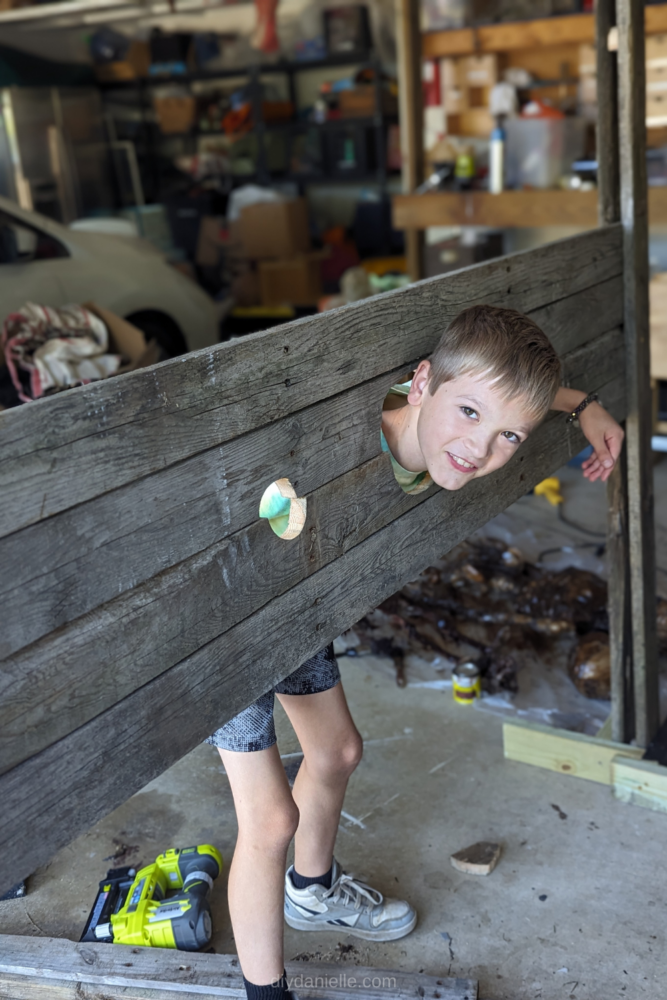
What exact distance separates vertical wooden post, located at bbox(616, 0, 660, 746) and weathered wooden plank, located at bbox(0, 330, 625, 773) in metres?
1.08

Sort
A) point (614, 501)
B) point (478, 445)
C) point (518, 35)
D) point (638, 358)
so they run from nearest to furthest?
point (478, 445) → point (638, 358) → point (614, 501) → point (518, 35)

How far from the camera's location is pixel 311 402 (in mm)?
1341

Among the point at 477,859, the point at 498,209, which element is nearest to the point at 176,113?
the point at 498,209

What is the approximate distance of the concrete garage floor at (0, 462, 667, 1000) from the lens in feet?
6.34

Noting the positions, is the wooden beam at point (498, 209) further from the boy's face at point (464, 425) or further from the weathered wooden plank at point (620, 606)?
the boy's face at point (464, 425)

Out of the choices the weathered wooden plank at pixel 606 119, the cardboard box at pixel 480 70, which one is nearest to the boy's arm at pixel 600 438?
the weathered wooden plank at pixel 606 119

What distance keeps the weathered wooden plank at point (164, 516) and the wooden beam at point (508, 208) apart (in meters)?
3.33

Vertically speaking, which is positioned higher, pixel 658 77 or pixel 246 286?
pixel 658 77

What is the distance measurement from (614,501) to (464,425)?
1.11 meters

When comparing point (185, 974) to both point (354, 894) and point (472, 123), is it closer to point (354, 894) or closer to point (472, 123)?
point (354, 894)

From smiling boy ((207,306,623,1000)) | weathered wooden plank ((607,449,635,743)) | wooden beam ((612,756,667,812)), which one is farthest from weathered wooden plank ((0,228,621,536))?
wooden beam ((612,756,667,812))

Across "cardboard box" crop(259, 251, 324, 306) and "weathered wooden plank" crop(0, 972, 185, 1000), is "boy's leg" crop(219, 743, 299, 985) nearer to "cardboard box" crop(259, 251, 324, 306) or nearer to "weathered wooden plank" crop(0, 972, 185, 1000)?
"weathered wooden plank" crop(0, 972, 185, 1000)

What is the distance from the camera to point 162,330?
4934mm

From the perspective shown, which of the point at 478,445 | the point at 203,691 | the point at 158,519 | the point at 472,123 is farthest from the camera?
the point at 472,123
